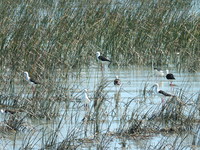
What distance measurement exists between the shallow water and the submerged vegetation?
0.04 m

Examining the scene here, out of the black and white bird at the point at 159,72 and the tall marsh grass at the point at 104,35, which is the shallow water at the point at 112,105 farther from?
the tall marsh grass at the point at 104,35

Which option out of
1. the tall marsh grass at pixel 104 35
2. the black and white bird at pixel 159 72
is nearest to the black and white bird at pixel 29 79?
the tall marsh grass at pixel 104 35

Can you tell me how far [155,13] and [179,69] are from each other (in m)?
1.90

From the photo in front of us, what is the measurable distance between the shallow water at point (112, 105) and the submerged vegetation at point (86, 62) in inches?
1.6

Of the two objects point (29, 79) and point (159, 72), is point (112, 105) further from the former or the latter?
point (159, 72)

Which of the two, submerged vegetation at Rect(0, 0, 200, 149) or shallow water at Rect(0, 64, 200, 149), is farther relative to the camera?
submerged vegetation at Rect(0, 0, 200, 149)

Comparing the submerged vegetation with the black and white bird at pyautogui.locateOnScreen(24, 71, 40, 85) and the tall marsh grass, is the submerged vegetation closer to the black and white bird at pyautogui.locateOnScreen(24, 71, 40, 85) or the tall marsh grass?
the tall marsh grass

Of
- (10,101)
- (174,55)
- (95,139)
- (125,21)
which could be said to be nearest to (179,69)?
(174,55)

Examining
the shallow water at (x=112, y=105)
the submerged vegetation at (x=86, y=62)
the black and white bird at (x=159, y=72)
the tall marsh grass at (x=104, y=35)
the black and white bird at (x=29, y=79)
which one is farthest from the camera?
the black and white bird at (x=159, y=72)

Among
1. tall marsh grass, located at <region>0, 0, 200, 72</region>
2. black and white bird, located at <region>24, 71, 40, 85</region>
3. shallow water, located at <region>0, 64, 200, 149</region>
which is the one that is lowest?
shallow water, located at <region>0, 64, 200, 149</region>

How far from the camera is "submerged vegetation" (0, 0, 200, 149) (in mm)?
9219

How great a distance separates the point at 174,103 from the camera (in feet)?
31.3

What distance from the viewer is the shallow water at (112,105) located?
878 cm

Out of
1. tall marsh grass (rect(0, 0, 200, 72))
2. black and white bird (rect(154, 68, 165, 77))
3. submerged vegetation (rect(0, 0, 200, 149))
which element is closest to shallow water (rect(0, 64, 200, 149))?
submerged vegetation (rect(0, 0, 200, 149))
